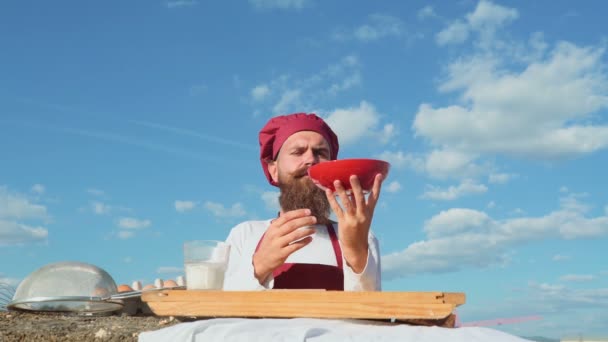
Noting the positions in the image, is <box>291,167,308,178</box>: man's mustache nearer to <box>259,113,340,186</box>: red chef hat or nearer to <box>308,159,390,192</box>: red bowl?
<box>259,113,340,186</box>: red chef hat

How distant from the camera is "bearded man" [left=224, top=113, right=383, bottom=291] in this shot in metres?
2.98

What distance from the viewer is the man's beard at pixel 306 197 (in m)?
4.08

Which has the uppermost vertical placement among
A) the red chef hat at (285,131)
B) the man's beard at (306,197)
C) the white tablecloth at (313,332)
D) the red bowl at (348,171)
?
the red chef hat at (285,131)

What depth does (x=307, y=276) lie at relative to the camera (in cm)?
377

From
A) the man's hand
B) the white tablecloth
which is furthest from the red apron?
the white tablecloth

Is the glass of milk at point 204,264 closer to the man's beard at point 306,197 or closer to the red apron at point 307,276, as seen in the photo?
the red apron at point 307,276

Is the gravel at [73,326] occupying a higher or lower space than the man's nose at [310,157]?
lower

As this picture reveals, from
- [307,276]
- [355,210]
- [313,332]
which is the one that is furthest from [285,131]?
[313,332]

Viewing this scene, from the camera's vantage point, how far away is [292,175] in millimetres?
4129

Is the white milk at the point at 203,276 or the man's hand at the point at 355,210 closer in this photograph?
the man's hand at the point at 355,210

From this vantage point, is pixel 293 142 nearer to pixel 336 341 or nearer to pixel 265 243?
pixel 265 243

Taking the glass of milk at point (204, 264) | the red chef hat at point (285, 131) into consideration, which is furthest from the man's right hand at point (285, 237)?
the red chef hat at point (285, 131)

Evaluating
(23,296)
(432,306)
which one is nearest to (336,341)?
(432,306)

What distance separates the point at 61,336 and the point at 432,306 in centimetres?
241
